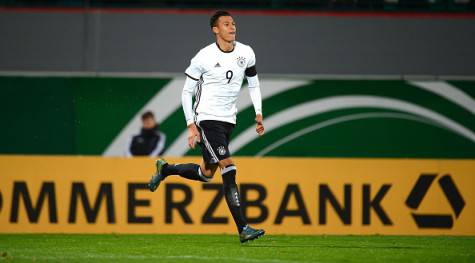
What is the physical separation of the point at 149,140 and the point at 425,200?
4935 mm

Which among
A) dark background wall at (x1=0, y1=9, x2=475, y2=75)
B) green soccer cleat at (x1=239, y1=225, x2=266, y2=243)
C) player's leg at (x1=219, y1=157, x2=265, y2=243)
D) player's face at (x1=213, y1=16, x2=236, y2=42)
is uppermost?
dark background wall at (x1=0, y1=9, x2=475, y2=75)

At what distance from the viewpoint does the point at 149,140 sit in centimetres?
1719

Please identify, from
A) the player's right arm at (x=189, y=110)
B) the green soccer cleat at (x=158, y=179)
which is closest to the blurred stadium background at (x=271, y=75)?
the green soccer cleat at (x=158, y=179)

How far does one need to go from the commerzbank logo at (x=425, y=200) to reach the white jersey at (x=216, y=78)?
148 inches

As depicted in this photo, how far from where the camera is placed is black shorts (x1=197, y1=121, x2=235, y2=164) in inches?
425

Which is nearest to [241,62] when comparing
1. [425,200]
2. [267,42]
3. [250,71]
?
[250,71]

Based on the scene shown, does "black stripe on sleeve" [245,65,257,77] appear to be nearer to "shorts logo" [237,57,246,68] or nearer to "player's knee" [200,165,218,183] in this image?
"shorts logo" [237,57,246,68]

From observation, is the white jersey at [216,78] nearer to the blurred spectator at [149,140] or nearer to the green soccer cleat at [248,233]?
the green soccer cleat at [248,233]


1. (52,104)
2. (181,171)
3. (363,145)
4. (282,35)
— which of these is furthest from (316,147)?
(181,171)

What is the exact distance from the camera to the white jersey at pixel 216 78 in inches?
425

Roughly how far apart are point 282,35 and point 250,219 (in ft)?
16.8

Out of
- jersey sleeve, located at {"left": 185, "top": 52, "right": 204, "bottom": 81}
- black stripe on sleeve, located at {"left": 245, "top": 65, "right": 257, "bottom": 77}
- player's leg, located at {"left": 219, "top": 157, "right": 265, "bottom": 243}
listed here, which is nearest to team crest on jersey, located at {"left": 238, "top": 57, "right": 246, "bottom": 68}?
black stripe on sleeve, located at {"left": 245, "top": 65, "right": 257, "bottom": 77}

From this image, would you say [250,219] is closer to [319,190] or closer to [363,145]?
[319,190]

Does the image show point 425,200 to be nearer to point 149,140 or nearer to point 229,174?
point 229,174
